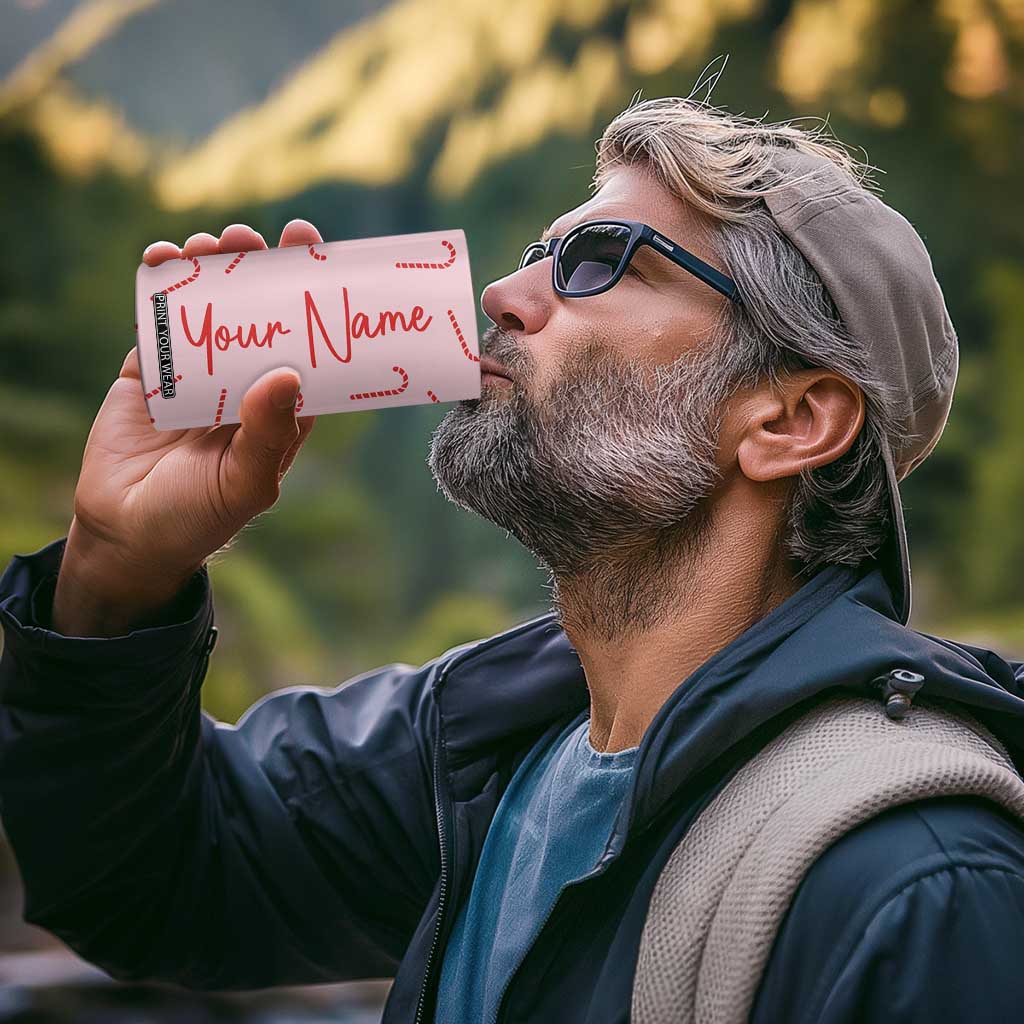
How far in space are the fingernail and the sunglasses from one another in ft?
1.36

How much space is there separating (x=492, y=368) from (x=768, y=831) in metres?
0.70

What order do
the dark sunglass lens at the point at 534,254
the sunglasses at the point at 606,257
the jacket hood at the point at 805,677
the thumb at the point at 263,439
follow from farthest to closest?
the dark sunglass lens at the point at 534,254, the sunglasses at the point at 606,257, the thumb at the point at 263,439, the jacket hood at the point at 805,677

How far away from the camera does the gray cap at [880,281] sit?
56.8 inches

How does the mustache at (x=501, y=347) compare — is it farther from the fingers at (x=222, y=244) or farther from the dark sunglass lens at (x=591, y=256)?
the fingers at (x=222, y=244)

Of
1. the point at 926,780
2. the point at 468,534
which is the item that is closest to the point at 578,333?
the point at 926,780

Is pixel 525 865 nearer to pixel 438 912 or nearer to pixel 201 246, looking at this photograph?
pixel 438 912

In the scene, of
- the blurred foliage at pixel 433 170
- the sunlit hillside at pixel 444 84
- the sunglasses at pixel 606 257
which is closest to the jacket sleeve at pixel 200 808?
the sunglasses at pixel 606 257

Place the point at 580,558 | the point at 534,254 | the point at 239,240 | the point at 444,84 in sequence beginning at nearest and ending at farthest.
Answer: the point at 239,240 < the point at 580,558 < the point at 534,254 < the point at 444,84

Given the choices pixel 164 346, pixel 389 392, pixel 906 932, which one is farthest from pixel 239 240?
pixel 906 932

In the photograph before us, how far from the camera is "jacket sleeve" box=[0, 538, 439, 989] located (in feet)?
5.08

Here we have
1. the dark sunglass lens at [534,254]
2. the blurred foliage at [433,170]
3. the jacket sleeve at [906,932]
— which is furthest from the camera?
the blurred foliage at [433,170]

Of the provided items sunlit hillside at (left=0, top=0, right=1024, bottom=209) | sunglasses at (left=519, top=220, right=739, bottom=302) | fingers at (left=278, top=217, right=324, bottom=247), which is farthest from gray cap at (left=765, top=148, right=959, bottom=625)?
sunlit hillside at (left=0, top=0, right=1024, bottom=209)

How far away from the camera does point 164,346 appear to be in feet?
4.32

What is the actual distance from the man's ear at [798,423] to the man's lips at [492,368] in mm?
310
